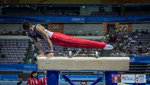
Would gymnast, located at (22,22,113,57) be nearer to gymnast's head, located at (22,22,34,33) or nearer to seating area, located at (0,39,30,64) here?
gymnast's head, located at (22,22,34,33)

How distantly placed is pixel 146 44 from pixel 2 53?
1009 cm

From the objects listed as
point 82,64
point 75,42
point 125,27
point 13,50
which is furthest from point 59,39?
point 125,27

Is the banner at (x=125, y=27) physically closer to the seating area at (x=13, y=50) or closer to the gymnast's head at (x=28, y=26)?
the seating area at (x=13, y=50)

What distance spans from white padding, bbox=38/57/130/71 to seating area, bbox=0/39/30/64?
9532 mm

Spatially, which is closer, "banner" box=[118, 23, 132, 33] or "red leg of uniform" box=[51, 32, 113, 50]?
"red leg of uniform" box=[51, 32, 113, 50]

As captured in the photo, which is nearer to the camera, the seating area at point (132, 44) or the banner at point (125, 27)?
the seating area at point (132, 44)

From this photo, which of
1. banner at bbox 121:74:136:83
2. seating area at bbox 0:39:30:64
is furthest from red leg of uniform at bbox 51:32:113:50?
seating area at bbox 0:39:30:64

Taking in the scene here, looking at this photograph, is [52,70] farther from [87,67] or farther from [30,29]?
[30,29]

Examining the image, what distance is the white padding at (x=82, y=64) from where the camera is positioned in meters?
2.72

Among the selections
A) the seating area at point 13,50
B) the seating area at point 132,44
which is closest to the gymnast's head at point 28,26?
the seating area at point 132,44

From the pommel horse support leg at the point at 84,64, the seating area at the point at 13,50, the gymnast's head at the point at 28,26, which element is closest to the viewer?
the pommel horse support leg at the point at 84,64

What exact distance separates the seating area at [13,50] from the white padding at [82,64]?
9532mm

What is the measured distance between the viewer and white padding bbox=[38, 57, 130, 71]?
272 centimetres

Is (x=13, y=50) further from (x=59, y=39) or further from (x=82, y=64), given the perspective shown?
(x=82, y=64)
